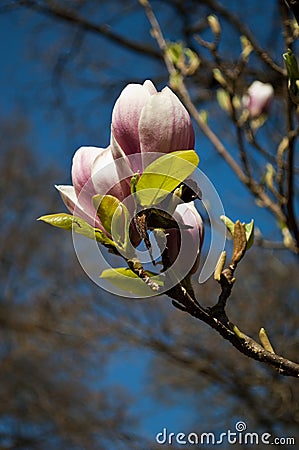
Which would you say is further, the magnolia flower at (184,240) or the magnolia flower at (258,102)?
the magnolia flower at (258,102)

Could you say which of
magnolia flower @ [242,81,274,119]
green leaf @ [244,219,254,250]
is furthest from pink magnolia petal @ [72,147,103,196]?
magnolia flower @ [242,81,274,119]

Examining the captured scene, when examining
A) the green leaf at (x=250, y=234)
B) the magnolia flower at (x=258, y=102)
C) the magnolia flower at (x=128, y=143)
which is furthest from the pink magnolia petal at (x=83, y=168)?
the magnolia flower at (x=258, y=102)

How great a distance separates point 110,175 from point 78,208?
0.11 feet

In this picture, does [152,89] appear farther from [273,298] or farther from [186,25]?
[273,298]

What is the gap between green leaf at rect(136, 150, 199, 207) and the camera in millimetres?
332

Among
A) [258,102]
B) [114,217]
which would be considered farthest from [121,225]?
[258,102]

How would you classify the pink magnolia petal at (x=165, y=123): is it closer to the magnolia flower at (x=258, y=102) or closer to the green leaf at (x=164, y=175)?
the green leaf at (x=164, y=175)

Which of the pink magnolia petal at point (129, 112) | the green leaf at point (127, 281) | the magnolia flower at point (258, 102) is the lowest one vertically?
the green leaf at point (127, 281)

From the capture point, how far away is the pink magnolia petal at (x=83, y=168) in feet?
1.21

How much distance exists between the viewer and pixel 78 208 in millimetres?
376

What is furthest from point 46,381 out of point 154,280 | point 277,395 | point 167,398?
point 154,280

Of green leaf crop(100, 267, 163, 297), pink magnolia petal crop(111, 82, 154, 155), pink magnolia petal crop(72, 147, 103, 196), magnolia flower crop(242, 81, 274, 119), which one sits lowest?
green leaf crop(100, 267, 163, 297)

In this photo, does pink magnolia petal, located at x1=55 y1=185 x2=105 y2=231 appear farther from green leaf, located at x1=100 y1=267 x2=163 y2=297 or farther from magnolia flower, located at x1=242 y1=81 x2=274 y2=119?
magnolia flower, located at x1=242 y1=81 x2=274 y2=119

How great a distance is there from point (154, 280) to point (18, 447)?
3676 millimetres
